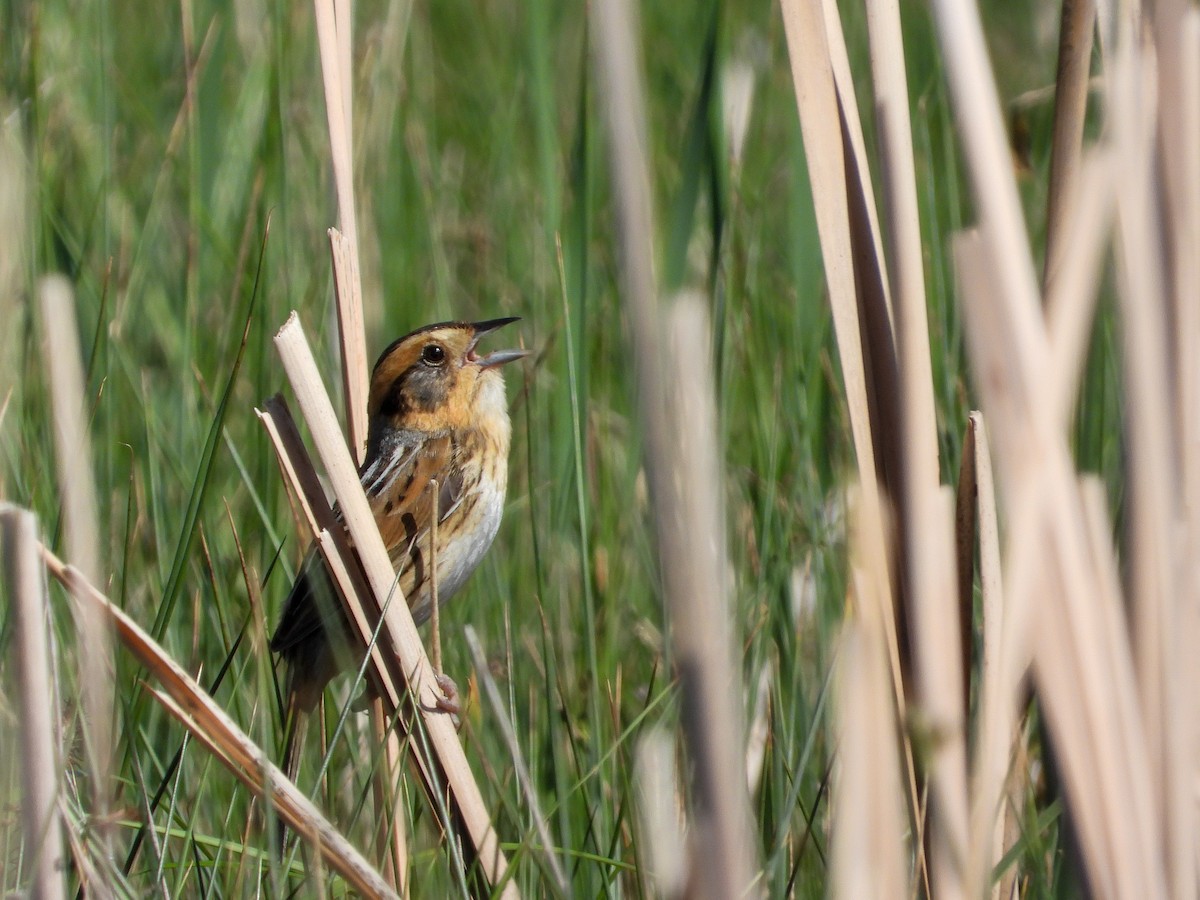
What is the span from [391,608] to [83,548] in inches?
18.4

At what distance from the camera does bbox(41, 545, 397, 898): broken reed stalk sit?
181 cm

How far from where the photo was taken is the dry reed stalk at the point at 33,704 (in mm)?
1544

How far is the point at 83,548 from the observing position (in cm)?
198

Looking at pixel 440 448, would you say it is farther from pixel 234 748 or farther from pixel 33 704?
pixel 33 704

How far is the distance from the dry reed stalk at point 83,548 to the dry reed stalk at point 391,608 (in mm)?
323

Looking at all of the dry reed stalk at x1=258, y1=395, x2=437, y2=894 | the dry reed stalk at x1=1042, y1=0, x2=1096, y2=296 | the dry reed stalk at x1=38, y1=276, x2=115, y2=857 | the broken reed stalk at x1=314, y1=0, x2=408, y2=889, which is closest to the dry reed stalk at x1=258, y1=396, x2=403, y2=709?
the dry reed stalk at x1=258, y1=395, x2=437, y2=894

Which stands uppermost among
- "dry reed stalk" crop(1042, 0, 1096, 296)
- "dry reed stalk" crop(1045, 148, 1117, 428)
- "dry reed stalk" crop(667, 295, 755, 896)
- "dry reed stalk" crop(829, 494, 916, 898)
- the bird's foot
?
"dry reed stalk" crop(1042, 0, 1096, 296)

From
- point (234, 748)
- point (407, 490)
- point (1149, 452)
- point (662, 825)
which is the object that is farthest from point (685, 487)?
point (407, 490)

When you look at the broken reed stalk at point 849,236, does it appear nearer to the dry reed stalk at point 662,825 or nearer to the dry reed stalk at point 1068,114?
the dry reed stalk at point 1068,114

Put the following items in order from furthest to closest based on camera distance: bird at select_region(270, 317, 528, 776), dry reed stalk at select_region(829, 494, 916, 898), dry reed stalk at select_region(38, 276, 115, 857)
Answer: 1. bird at select_region(270, 317, 528, 776)
2. dry reed stalk at select_region(38, 276, 115, 857)
3. dry reed stalk at select_region(829, 494, 916, 898)

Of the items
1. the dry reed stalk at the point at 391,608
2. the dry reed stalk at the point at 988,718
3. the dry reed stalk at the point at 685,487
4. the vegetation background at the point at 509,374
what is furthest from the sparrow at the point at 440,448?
the dry reed stalk at the point at 685,487

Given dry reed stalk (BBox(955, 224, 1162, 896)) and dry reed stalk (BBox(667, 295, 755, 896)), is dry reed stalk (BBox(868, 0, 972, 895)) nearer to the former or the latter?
dry reed stalk (BBox(955, 224, 1162, 896))

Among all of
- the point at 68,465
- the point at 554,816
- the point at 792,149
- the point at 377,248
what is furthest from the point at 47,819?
the point at 377,248

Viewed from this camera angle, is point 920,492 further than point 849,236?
No
